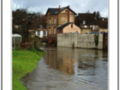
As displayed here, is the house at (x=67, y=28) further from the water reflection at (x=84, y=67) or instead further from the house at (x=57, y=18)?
the water reflection at (x=84, y=67)

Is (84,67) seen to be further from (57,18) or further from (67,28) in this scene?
(57,18)

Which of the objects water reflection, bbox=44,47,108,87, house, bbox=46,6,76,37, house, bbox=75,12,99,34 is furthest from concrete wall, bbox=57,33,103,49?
house, bbox=75,12,99,34

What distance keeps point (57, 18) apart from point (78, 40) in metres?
11.8

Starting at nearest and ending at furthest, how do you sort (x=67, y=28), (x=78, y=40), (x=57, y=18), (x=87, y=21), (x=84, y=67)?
(x=84, y=67), (x=78, y=40), (x=67, y=28), (x=57, y=18), (x=87, y=21)

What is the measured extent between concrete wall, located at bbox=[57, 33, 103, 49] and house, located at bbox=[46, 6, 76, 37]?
631 centimetres

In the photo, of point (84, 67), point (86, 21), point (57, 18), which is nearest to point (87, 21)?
point (86, 21)

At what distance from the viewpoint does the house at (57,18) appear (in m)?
41.5

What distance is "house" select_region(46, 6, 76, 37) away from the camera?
136 feet

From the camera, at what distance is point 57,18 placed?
4244cm

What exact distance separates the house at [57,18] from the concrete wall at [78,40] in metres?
6.31
